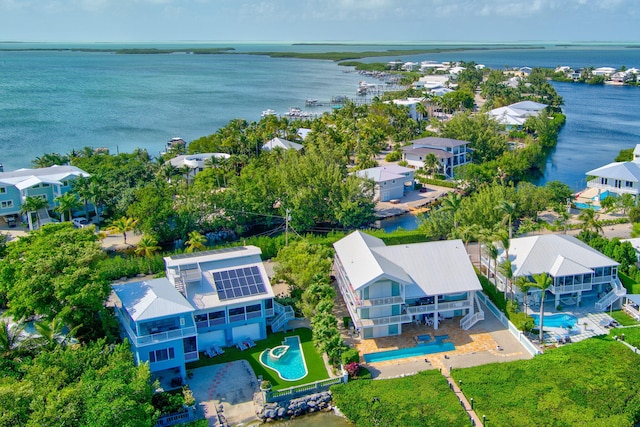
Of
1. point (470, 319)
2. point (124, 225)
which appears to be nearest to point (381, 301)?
point (470, 319)

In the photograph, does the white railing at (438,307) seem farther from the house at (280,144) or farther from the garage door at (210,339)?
the house at (280,144)

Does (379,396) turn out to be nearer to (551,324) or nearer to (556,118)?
(551,324)

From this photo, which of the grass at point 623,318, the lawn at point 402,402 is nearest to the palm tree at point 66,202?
the lawn at point 402,402

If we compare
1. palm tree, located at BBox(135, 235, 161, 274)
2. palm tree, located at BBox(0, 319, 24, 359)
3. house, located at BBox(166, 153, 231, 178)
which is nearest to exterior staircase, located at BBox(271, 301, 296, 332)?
palm tree, located at BBox(135, 235, 161, 274)

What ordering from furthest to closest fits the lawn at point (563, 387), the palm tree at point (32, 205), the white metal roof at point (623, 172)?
1. the white metal roof at point (623, 172)
2. the palm tree at point (32, 205)
3. the lawn at point (563, 387)

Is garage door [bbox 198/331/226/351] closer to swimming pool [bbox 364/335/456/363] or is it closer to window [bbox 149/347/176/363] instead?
window [bbox 149/347/176/363]

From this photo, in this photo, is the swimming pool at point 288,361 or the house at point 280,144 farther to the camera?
the house at point 280,144

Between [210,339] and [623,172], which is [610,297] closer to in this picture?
[210,339]

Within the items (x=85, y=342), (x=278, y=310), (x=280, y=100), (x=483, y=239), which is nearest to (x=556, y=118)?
(x=280, y=100)
